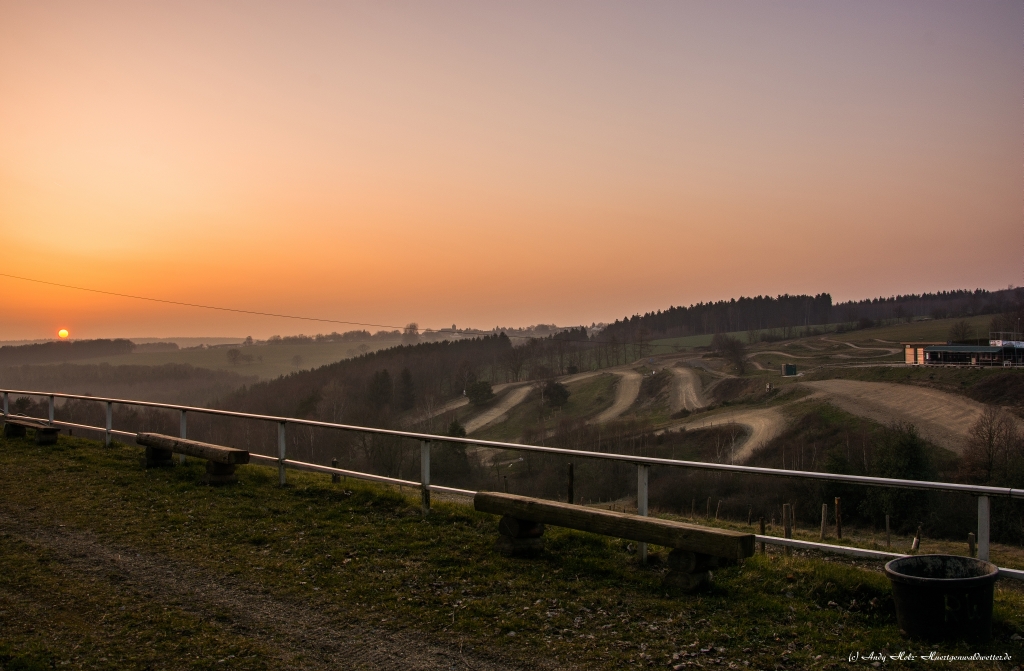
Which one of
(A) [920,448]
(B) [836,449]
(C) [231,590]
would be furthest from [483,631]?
(B) [836,449]

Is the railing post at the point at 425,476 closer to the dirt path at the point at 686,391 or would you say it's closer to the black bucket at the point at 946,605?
the black bucket at the point at 946,605

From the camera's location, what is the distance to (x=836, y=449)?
62.2 metres

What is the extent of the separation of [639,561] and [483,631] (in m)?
1.78

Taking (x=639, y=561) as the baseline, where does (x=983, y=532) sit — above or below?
above

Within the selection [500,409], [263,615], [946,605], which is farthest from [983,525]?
[500,409]

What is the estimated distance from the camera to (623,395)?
111312 mm

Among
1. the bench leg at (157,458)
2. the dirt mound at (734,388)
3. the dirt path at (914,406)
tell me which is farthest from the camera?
the dirt mound at (734,388)

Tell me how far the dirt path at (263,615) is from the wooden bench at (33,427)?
8.09 metres

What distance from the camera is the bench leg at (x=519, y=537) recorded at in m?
6.45

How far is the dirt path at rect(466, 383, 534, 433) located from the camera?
107562mm

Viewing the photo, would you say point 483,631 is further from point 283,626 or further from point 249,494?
point 249,494

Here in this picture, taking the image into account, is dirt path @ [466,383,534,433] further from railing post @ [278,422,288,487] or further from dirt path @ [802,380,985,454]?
railing post @ [278,422,288,487]

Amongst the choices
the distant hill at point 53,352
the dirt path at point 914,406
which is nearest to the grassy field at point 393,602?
the dirt path at point 914,406

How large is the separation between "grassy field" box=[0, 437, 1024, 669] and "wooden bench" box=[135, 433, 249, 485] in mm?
1649
